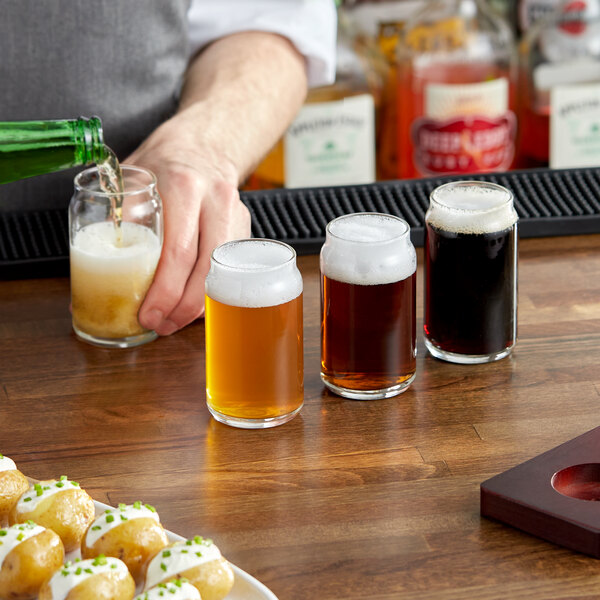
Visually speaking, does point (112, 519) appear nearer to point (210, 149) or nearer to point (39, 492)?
point (39, 492)

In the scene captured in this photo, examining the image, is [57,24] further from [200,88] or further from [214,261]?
[214,261]

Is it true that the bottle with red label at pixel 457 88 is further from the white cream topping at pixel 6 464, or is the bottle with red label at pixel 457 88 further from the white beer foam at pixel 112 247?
the white cream topping at pixel 6 464

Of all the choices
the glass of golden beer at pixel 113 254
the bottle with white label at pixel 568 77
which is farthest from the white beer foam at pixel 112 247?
the bottle with white label at pixel 568 77

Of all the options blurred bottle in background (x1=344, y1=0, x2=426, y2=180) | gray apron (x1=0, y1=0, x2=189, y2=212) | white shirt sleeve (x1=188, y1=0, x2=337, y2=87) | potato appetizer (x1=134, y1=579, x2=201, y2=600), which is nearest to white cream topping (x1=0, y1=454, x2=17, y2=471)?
potato appetizer (x1=134, y1=579, x2=201, y2=600)

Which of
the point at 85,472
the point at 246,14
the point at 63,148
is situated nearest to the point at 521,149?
the point at 246,14

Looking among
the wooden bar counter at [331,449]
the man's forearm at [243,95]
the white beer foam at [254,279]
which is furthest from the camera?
the man's forearm at [243,95]

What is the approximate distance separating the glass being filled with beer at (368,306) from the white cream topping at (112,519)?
1.12 feet

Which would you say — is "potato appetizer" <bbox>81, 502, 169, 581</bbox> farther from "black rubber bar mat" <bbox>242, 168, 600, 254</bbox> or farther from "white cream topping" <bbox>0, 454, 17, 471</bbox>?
"black rubber bar mat" <bbox>242, 168, 600, 254</bbox>

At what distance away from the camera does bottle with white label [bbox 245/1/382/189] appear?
227cm

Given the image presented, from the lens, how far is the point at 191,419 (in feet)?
4.08

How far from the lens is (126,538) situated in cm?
94

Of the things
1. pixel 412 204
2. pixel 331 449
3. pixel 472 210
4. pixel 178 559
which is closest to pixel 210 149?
pixel 412 204

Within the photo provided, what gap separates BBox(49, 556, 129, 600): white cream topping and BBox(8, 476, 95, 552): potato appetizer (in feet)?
0.23

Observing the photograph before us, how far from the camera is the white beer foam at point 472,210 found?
1270 millimetres
